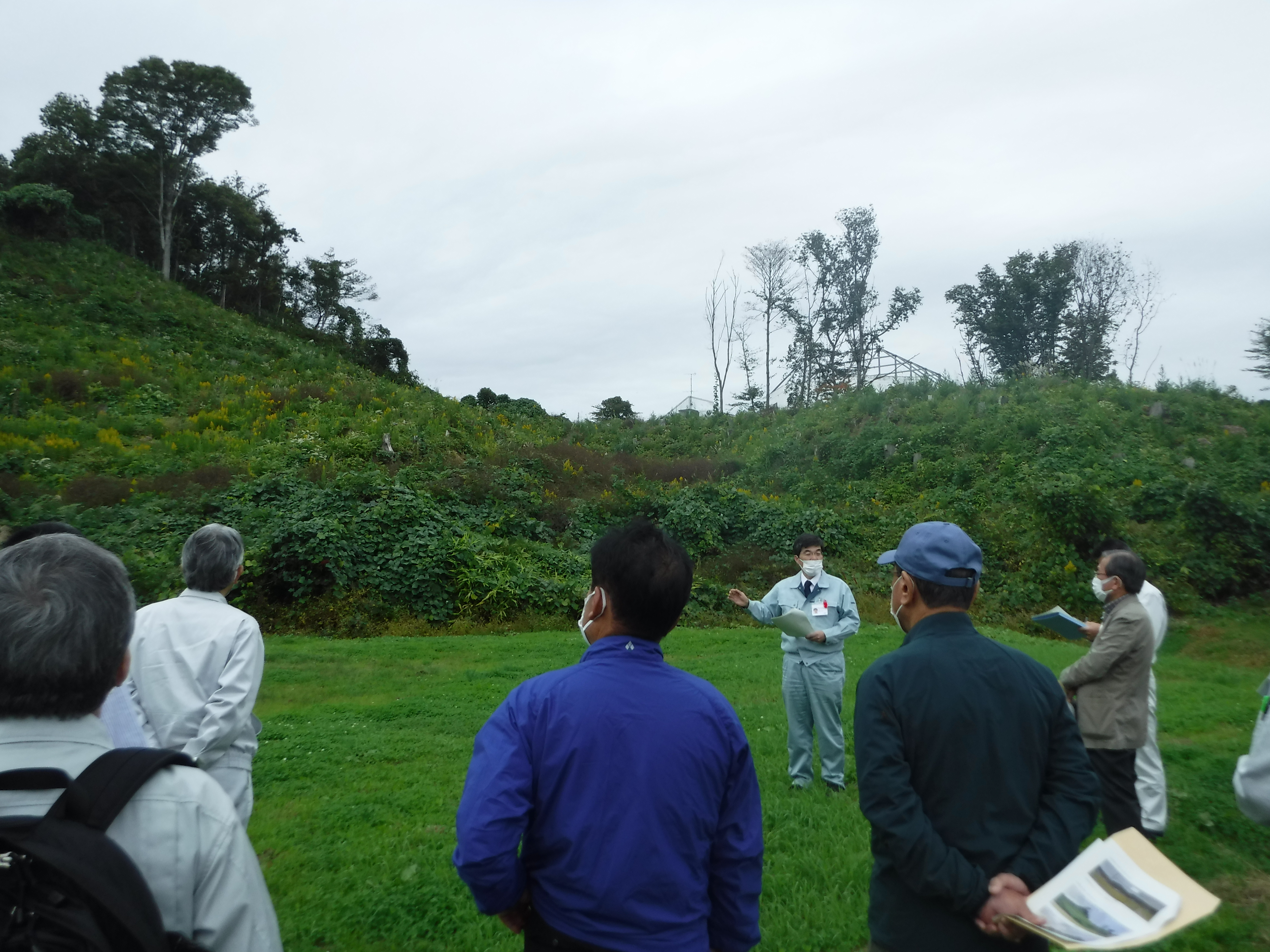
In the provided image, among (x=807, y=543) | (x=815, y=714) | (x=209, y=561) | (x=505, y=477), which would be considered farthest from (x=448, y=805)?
(x=505, y=477)

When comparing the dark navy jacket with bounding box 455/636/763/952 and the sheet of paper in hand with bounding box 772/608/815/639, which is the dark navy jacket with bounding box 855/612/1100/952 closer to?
the dark navy jacket with bounding box 455/636/763/952

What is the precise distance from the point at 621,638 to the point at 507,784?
0.51 meters

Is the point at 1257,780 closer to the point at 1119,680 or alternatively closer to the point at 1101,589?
the point at 1119,680

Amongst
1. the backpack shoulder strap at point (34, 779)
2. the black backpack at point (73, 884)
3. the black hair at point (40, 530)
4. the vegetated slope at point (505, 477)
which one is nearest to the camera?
the black backpack at point (73, 884)

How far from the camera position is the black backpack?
1309mm

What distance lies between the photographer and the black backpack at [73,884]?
131 cm

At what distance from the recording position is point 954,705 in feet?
7.91

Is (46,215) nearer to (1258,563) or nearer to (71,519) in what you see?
(71,519)

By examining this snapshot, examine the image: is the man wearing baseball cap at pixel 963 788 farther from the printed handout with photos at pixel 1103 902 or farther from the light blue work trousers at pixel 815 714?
the light blue work trousers at pixel 815 714

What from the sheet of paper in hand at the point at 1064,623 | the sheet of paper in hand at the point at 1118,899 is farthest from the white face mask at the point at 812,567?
the sheet of paper in hand at the point at 1118,899

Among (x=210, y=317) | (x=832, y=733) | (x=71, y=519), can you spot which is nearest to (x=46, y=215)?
(x=210, y=317)

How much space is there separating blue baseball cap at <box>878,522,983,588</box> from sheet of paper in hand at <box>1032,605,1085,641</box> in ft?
9.80

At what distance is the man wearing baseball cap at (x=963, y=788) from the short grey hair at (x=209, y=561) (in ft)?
8.89

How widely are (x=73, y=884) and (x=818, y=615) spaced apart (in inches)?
218
